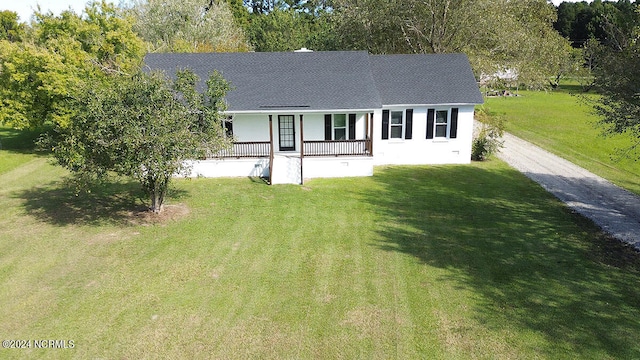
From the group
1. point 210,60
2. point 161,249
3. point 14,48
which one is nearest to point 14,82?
point 14,48

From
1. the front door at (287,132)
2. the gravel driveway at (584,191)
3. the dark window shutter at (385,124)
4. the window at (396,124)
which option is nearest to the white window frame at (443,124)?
the window at (396,124)

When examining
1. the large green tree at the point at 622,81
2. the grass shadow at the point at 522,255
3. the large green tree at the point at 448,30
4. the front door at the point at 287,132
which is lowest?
the grass shadow at the point at 522,255

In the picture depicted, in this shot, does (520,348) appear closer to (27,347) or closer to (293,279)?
(293,279)

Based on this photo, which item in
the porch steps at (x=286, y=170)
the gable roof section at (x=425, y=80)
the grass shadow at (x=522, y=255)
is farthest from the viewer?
the gable roof section at (x=425, y=80)

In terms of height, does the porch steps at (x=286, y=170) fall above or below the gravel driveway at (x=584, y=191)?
above

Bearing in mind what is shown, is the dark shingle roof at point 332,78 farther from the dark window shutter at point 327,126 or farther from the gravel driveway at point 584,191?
the gravel driveway at point 584,191

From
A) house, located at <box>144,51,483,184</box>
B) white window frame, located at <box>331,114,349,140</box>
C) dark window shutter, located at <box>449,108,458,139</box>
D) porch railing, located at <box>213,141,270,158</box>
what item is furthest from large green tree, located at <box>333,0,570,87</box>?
porch railing, located at <box>213,141,270,158</box>

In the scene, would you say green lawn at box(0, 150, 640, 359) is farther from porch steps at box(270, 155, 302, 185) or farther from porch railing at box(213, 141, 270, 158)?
porch railing at box(213, 141, 270, 158)

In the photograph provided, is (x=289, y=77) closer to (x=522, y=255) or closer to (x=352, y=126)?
(x=352, y=126)
